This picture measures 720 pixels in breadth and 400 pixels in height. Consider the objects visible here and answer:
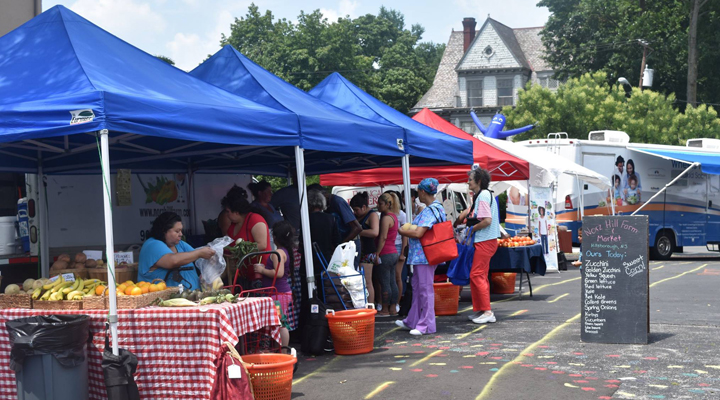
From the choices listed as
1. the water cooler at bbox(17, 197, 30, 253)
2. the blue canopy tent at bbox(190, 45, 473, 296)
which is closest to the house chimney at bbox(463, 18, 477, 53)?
the blue canopy tent at bbox(190, 45, 473, 296)

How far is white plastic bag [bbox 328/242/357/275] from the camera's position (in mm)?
8805

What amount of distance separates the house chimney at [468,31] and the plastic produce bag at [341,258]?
49.0 m

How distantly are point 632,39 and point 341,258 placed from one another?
33.3 m

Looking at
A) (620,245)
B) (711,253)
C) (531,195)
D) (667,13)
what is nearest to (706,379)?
(620,245)

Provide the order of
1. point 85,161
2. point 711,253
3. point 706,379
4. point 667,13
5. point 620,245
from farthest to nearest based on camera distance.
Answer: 1. point 667,13
2. point 711,253
3. point 85,161
4. point 620,245
5. point 706,379

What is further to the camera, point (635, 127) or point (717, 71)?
point (717, 71)

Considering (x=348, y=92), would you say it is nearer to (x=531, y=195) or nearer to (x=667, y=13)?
(x=531, y=195)

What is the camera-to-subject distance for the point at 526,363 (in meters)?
7.45

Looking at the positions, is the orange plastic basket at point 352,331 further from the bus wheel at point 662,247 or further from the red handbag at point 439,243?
the bus wheel at point 662,247

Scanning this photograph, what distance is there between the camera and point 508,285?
44.6 ft

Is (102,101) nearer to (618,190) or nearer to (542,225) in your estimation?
(542,225)

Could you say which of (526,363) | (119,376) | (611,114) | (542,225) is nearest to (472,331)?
(526,363)

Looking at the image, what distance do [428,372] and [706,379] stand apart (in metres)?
2.35

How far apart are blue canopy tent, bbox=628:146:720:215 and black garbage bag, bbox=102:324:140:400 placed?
609 inches
